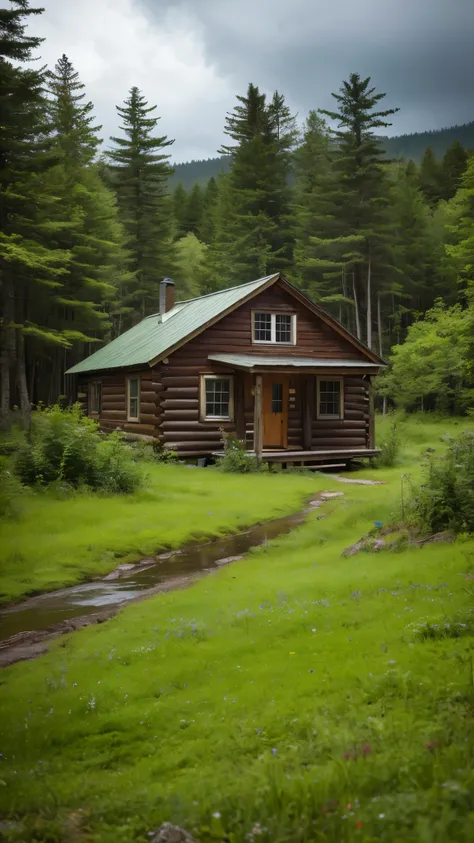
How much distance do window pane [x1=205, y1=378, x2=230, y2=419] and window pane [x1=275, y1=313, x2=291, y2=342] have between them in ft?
9.98

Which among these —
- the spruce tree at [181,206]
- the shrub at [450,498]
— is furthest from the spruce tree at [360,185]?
the spruce tree at [181,206]

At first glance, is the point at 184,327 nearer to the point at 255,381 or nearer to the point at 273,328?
the point at 273,328

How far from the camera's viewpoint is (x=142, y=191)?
159 ft

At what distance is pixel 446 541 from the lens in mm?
9609

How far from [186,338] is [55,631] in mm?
16985

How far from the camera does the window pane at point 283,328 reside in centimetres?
2644

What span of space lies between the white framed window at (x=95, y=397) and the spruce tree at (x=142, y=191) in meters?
15.3

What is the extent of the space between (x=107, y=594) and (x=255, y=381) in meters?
14.9

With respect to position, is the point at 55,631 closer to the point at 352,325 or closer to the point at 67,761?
the point at 67,761

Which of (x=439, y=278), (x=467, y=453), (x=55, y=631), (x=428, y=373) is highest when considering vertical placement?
(x=439, y=278)

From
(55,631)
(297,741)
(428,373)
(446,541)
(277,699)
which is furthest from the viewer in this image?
(428,373)

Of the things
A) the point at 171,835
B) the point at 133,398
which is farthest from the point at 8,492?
the point at 133,398

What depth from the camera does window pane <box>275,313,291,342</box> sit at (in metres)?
26.4

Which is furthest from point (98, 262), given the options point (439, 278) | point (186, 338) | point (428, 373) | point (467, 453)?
point (467, 453)
